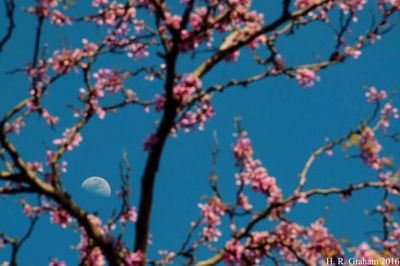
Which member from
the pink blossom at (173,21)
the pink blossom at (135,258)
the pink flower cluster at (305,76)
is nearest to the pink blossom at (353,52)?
the pink flower cluster at (305,76)

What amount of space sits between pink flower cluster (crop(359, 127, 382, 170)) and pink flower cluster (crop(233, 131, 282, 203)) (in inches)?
66.9

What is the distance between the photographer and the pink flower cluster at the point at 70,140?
327 inches

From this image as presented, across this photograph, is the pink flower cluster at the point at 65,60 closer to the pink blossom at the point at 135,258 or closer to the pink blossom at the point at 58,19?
the pink blossom at the point at 58,19

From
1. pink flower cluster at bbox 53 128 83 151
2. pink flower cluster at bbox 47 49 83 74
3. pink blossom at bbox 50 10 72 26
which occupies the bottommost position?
pink flower cluster at bbox 53 128 83 151

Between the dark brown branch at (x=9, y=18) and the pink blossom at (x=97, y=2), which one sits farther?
the pink blossom at (x=97, y=2)

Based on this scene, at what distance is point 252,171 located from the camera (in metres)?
9.02

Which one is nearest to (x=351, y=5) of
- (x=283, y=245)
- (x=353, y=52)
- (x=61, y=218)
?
(x=353, y=52)

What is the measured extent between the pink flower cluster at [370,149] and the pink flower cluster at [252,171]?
1.70 metres

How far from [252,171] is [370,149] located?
2.19 meters

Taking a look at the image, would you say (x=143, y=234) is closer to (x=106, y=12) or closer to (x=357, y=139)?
(x=357, y=139)

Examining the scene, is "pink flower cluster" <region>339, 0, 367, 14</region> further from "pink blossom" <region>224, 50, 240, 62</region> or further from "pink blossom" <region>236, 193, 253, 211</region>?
"pink blossom" <region>236, 193, 253, 211</region>

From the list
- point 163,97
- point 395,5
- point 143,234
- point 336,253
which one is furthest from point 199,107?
point 395,5

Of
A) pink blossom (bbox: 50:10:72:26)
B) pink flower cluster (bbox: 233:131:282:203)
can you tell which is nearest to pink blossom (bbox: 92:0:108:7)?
pink blossom (bbox: 50:10:72:26)

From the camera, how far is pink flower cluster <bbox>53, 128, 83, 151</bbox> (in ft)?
27.2
